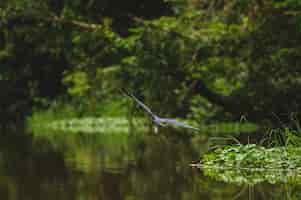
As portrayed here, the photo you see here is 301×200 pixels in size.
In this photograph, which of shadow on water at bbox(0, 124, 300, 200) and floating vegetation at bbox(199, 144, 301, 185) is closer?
shadow on water at bbox(0, 124, 300, 200)

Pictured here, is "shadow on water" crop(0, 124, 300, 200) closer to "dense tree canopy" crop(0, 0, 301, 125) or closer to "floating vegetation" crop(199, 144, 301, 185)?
"floating vegetation" crop(199, 144, 301, 185)

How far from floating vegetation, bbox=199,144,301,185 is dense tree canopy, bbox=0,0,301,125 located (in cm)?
503

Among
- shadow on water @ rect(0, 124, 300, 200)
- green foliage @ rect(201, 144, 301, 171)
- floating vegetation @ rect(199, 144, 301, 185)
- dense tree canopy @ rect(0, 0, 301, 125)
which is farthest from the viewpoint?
dense tree canopy @ rect(0, 0, 301, 125)

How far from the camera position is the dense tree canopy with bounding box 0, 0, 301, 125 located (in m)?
15.4

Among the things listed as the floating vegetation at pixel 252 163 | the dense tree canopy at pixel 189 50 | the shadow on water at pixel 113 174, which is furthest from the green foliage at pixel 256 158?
the dense tree canopy at pixel 189 50

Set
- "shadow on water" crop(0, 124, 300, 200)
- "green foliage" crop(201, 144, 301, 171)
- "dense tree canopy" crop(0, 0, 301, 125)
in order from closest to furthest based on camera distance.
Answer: "shadow on water" crop(0, 124, 300, 200) < "green foliage" crop(201, 144, 301, 171) < "dense tree canopy" crop(0, 0, 301, 125)

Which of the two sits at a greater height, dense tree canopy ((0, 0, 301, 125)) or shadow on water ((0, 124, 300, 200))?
dense tree canopy ((0, 0, 301, 125))

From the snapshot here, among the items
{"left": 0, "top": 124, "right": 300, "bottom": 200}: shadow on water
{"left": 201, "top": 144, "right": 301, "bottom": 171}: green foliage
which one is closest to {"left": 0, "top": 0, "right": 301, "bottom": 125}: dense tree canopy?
{"left": 0, "top": 124, "right": 300, "bottom": 200}: shadow on water

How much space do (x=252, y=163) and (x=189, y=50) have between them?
741 centimetres

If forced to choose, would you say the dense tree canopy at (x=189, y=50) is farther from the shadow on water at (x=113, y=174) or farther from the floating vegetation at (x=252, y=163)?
the floating vegetation at (x=252, y=163)

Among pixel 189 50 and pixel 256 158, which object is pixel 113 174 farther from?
pixel 189 50

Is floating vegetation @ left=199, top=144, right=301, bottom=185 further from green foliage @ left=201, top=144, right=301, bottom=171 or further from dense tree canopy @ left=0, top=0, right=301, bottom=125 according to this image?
dense tree canopy @ left=0, top=0, right=301, bottom=125

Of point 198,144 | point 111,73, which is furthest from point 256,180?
point 111,73

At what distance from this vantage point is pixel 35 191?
7.11 m
